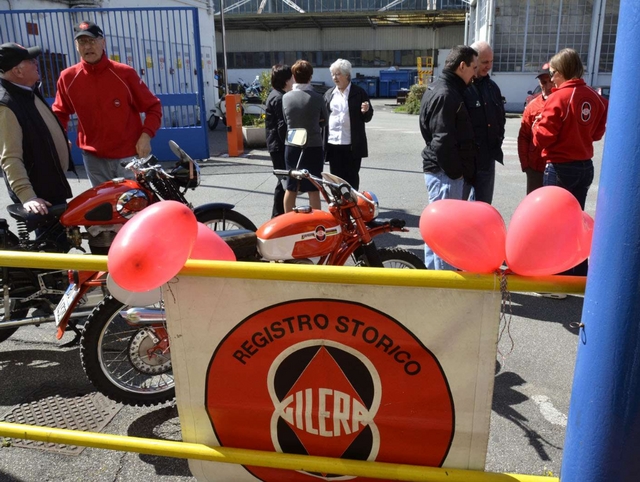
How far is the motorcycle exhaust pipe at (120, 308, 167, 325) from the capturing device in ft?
9.14

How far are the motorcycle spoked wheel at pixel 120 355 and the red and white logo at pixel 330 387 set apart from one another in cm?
111

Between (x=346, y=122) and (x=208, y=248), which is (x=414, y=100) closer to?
(x=346, y=122)

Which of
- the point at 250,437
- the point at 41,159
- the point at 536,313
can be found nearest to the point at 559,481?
the point at 250,437

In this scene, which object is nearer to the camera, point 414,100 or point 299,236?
point 299,236

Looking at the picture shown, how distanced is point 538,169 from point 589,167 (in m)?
0.42

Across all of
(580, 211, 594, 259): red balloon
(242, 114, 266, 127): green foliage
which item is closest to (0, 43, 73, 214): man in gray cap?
(580, 211, 594, 259): red balloon

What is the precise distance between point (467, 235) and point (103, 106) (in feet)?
12.0

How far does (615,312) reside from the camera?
1475 millimetres

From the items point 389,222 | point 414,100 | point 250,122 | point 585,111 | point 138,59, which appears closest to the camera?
point 389,222

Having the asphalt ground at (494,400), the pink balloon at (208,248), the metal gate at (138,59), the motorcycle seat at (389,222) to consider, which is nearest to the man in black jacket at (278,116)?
the asphalt ground at (494,400)

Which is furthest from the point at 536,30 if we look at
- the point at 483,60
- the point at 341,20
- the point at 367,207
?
the point at 367,207

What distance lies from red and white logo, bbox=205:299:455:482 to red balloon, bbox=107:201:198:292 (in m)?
0.32

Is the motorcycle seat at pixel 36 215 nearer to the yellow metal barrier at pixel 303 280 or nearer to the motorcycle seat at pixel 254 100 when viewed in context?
the yellow metal barrier at pixel 303 280

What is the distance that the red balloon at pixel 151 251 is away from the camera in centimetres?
174
